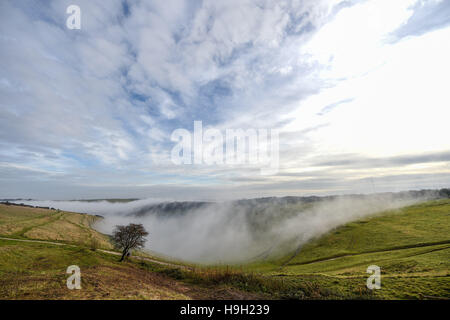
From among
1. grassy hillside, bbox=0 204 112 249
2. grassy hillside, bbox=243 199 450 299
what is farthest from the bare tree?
grassy hillside, bbox=243 199 450 299

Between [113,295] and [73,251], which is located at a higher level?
[113,295]

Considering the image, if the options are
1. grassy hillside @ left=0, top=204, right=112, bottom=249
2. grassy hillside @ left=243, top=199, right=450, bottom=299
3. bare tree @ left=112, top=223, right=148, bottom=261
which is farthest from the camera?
grassy hillside @ left=0, top=204, right=112, bottom=249

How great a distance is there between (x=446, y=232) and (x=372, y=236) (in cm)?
2350

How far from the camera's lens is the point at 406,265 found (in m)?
36.2

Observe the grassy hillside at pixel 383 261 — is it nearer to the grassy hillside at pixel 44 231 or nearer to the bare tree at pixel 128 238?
the bare tree at pixel 128 238

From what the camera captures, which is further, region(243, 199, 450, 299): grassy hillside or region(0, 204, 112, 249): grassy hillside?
region(0, 204, 112, 249): grassy hillside

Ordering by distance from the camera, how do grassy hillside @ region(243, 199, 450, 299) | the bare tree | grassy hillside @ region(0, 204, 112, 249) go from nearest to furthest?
grassy hillside @ region(243, 199, 450, 299), the bare tree, grassy hillside @ region(0, 204, 112, 249)

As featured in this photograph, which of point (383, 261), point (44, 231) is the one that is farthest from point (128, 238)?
point (383, 261)

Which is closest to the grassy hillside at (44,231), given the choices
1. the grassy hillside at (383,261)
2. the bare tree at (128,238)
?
the bare tree at (128,238)

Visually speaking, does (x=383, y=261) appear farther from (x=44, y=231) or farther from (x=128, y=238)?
(x=44, y=231)

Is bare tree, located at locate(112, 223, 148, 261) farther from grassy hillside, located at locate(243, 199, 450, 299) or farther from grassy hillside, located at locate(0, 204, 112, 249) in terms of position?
grassy hillside, located at locate(243, 199, 450, 299)

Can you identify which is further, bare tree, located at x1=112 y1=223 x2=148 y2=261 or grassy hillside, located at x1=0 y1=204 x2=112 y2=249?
grassy hillside, located at x1=0 y1=204 x2=112 y2=249
